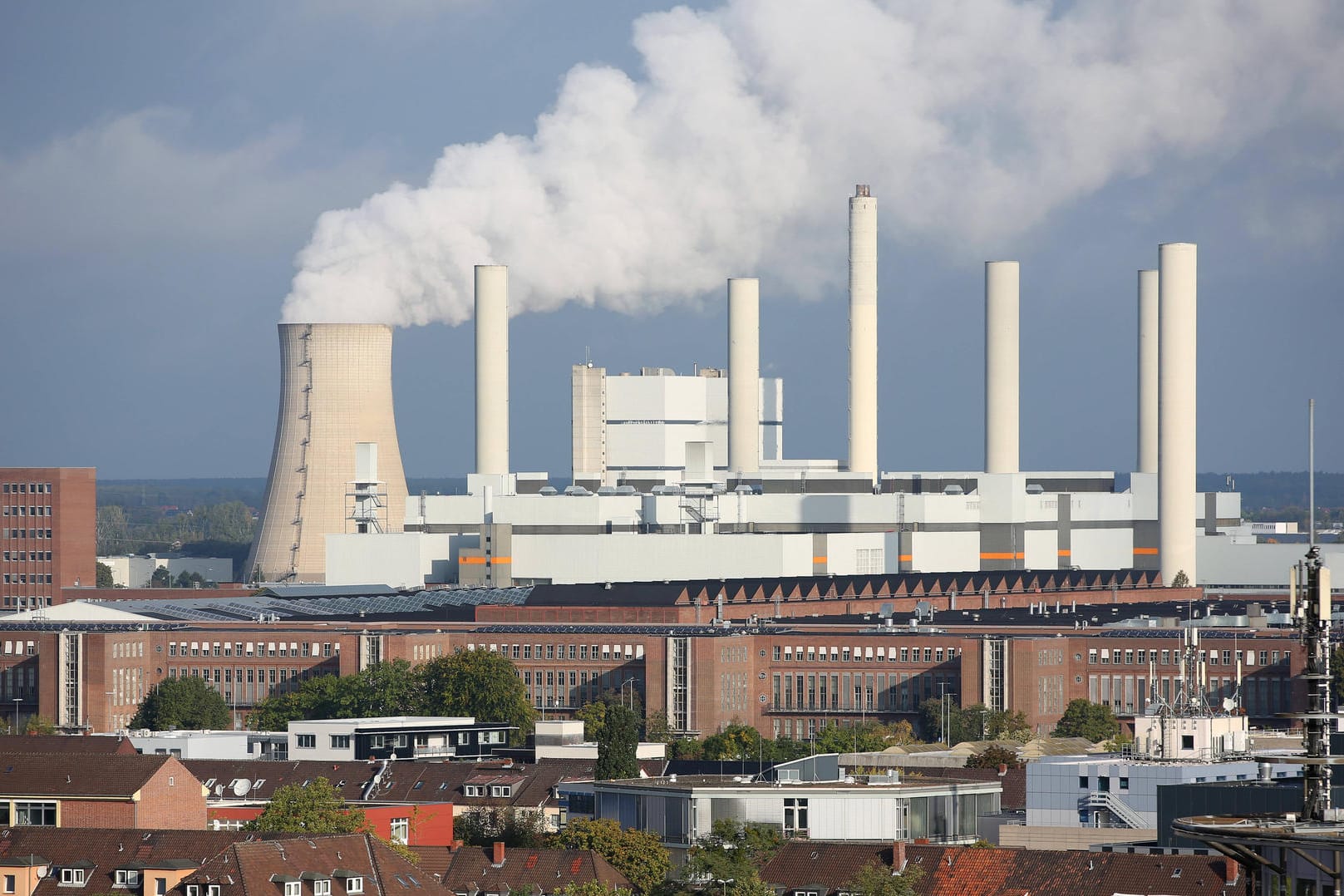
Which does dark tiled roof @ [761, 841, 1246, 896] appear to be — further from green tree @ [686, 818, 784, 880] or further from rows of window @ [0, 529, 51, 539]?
rows of window @ [0, 529, 51, 539]

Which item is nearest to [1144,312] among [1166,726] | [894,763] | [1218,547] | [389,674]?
[1218,547]

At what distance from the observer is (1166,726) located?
5878cm

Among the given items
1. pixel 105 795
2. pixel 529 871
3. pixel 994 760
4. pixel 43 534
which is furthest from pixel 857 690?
pixel 43 534

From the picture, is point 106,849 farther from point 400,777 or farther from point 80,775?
point 400,777

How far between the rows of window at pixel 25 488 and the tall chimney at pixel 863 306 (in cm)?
5256

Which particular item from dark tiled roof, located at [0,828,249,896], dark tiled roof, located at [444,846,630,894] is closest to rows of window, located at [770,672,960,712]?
dark tiled roof, located at [444,846,630,894]

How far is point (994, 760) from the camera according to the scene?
70.4 metres

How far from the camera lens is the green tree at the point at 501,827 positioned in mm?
56469

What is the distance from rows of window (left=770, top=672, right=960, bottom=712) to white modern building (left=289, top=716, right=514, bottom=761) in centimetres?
2648

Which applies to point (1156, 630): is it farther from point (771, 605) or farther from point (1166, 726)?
point (1166, 726)

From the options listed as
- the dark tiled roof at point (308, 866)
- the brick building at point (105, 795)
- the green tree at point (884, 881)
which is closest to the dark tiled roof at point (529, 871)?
the dark tiled roof at point (308, 866)

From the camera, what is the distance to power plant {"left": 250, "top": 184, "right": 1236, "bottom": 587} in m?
153

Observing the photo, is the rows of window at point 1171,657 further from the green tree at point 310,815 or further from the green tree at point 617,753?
the green tree at point 310,815

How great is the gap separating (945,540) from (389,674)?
68647 millimetres
